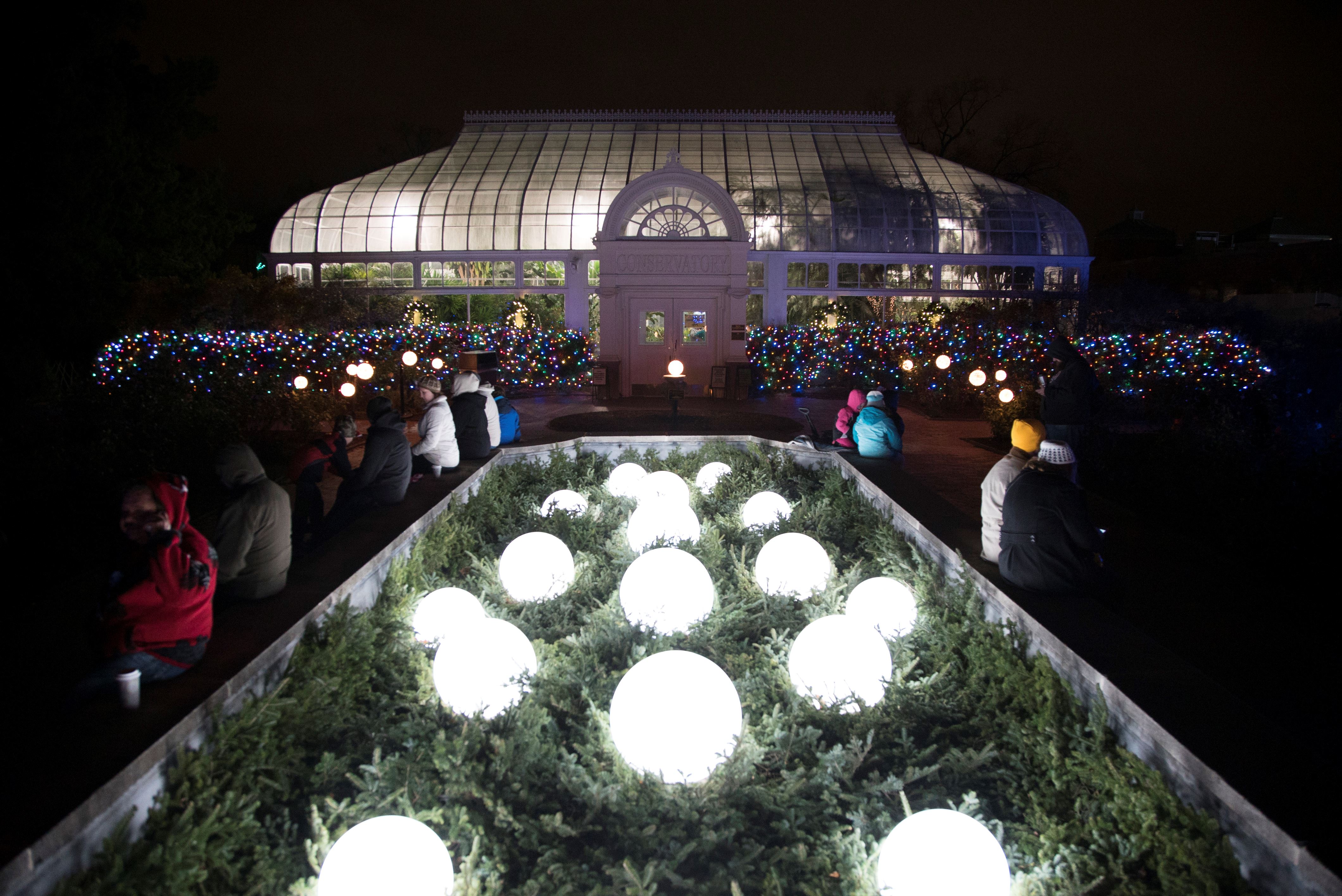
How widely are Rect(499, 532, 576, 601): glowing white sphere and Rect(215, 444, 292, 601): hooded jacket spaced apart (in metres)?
1.44

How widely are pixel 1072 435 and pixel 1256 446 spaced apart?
3.08 m

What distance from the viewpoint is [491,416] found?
9.94 meters

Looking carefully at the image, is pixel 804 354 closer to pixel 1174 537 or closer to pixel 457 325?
pixel 457 325

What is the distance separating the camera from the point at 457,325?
21156mm

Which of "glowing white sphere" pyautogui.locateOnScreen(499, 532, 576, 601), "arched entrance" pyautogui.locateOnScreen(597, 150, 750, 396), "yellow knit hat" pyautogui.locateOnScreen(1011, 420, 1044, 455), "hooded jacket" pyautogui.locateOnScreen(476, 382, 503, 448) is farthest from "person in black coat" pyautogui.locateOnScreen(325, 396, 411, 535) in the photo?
"arched entrance" pyautogui.locateOnScreen(597, 150, 750, 396)

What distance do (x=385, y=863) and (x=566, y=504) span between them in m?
4.90

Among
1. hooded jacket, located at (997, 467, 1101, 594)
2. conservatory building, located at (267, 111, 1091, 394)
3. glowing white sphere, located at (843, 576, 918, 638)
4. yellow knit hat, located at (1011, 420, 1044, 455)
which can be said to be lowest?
glowing white sphere, located at (843, 576, 918, 638)

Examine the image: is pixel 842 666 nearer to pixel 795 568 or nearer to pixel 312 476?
pixel 795 568

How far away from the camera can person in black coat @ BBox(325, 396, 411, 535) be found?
280 inches

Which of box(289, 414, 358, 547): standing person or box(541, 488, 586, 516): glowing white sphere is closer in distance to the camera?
box(289, 414, 358, 547): standing person

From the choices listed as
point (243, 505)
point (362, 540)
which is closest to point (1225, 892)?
point (243, 505)

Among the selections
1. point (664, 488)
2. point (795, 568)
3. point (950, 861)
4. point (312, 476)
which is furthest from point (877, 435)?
point (950, 861)

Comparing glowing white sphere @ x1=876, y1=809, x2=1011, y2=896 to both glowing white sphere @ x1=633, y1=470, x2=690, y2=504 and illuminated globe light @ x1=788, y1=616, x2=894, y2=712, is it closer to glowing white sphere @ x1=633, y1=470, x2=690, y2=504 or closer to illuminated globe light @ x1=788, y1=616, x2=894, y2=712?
illuminated globe light @ x1=788, y1=616, x2=894, y2=712

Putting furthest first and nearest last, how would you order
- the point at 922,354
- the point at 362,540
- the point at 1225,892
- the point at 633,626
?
the point at 922,354, the point at 362,540, the point at 633,626, the point at 1225,892
